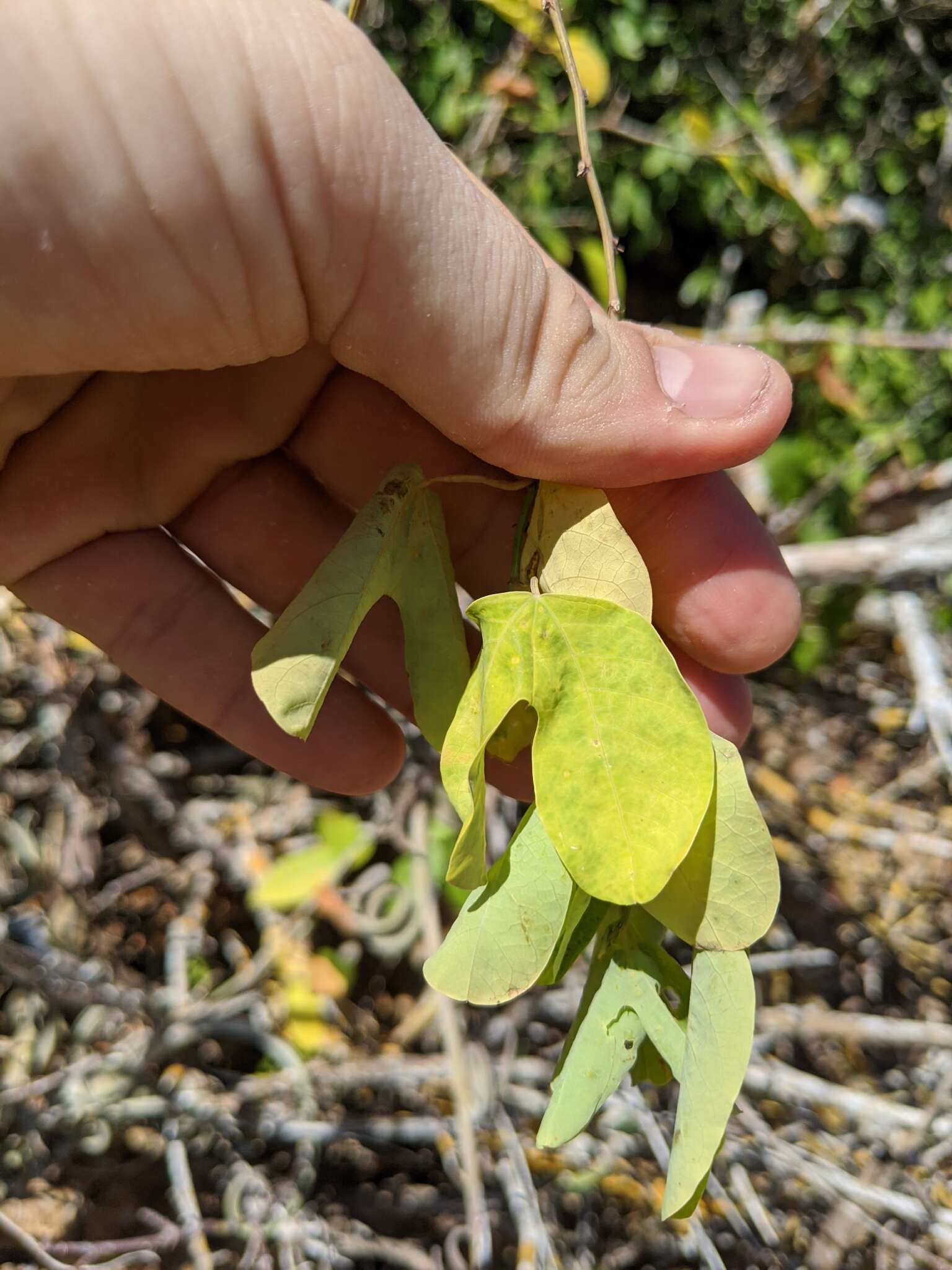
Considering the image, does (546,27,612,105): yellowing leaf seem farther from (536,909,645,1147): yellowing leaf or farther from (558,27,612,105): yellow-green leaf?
(536,909,645,1147): yellowing leaf

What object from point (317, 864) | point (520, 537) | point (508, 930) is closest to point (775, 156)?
point (520, 537)

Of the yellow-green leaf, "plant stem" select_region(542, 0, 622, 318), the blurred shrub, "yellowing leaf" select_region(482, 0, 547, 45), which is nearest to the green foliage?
"plant stem" select_region(542, 0, 622, 318)

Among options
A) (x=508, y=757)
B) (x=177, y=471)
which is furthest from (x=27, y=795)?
(x=508, y=757)

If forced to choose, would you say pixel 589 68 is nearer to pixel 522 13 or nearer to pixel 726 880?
pixel 522 13

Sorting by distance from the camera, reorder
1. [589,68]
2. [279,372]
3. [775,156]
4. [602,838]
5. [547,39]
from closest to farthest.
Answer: [602,838]
[279,372]
[589,68]
[547,39]
[775,156]

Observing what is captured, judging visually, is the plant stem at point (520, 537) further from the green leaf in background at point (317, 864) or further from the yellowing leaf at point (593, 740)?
the green leaf in background at point (317, 864)

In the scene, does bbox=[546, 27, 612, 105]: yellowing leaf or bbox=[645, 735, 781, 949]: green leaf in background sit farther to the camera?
bbox=[546, 27, 612, 105]: yellowing leaf

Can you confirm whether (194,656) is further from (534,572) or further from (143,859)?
(143,859)
